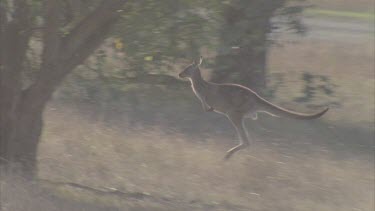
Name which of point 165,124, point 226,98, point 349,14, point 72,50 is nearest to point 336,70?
point 165,124

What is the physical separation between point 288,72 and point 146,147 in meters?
5.67

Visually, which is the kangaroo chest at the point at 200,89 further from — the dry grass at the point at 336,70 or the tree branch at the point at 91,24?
the dry grass at the point at 336,70

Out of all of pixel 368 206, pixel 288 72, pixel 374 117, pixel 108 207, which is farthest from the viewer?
pixel 288 72

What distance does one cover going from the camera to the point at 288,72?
51.9 feet

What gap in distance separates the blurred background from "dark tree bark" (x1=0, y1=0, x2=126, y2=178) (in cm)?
2

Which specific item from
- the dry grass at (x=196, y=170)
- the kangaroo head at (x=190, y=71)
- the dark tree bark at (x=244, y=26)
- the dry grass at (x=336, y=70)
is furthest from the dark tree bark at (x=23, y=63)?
the dry grass at (x=336, y=70)

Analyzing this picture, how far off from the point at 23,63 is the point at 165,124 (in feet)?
14.0

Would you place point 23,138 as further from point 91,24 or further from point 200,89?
point 200,89

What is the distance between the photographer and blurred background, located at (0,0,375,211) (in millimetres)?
8141

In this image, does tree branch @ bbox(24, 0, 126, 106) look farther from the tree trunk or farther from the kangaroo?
the kangaroo

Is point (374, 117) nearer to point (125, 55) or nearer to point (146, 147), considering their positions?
point (146, 147)

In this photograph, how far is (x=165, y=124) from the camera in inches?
497

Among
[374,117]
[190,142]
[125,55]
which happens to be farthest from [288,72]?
[125,55]

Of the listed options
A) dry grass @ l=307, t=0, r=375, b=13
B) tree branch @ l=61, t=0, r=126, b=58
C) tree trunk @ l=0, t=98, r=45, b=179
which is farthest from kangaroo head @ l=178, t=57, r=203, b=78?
dry grass @ l=307, t=0, r=375, b=13
